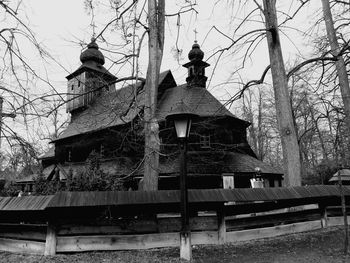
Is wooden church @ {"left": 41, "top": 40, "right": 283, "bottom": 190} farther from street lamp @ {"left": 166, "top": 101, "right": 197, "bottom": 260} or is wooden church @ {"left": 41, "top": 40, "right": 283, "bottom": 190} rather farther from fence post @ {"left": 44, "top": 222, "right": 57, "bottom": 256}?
fence post @ {"left": 44, "top": 222, "right": 57, "bottom": 256}

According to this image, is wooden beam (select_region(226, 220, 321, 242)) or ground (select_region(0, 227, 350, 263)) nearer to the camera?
ground (select_region(0, 227, 350, 263))

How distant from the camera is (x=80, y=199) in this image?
218 inches

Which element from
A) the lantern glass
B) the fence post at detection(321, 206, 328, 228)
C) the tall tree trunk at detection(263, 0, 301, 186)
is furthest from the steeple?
the lantern glass

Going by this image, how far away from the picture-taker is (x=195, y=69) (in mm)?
23688

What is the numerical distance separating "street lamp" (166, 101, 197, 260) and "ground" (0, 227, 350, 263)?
250mm

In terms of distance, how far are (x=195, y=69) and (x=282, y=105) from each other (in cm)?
1528

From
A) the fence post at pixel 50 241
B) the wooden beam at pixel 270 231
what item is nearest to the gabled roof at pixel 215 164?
the wooden beam at pixel 270 231

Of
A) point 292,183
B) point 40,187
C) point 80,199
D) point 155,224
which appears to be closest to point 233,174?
point 292,183

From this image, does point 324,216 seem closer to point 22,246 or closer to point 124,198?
point 124,198

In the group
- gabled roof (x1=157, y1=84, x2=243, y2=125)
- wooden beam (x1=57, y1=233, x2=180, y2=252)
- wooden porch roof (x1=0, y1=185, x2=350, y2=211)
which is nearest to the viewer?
wooden porch roof (x1=0, y1=185, x2=350, y2=211)

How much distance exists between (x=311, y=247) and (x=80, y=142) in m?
20.1

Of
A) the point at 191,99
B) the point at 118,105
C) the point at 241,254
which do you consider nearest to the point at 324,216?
the point at 241,254

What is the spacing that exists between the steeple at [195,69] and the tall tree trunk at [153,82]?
13.3 m

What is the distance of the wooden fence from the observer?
5840 millimetres
